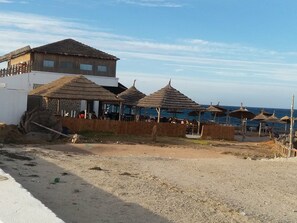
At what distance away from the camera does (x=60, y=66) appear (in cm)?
4175

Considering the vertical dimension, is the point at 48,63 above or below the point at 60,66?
above

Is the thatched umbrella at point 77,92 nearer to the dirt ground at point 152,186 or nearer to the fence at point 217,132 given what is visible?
the fence at point 217,132

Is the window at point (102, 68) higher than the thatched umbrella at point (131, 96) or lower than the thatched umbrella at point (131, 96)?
higher

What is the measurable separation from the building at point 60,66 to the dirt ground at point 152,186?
20447 mm

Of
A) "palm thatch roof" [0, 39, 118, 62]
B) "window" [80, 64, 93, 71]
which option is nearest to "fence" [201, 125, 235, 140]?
"palm thatch roof" [0, 39, 118, 62]

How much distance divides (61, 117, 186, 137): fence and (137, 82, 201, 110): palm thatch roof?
1.60 meters

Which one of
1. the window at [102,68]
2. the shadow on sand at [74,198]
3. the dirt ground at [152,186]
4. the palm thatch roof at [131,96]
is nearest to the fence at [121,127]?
the palm thatch roof at [131,96]

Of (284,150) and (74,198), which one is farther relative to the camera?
(284,150)

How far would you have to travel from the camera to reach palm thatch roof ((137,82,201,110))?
32525 millimetres

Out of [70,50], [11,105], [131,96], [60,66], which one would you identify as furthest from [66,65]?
[11,105]

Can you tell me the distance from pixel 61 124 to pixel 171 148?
20.5 ft

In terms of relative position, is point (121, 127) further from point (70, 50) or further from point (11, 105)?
point (70, 50)

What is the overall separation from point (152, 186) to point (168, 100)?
20.7m

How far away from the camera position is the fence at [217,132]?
32416 millimetres
